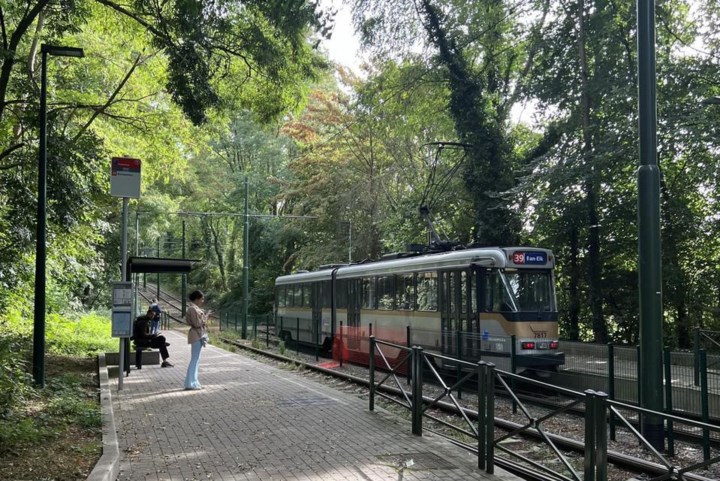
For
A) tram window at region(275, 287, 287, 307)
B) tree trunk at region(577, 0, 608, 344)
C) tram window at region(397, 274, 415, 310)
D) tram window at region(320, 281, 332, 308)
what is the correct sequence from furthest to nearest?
tram window at region(275, 287, 287, 307) → tram window at region(320, 281, 332, 308) → tree trunk at region(577, 0, 608, 344) → tram window at region(397, 274, 415, 310)

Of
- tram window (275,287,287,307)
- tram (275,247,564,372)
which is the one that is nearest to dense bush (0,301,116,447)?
tram (275,247,564,372)

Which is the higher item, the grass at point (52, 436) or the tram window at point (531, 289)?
the tram window at point (531, 289)

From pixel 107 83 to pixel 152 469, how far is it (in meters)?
17.2

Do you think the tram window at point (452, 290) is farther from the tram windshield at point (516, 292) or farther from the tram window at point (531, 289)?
the tram window at point (531, 289)

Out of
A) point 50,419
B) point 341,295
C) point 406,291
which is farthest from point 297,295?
point 50,419

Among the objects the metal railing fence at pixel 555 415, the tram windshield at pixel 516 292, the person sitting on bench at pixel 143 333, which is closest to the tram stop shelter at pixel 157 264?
the person sitting on bench at pixel 143 333

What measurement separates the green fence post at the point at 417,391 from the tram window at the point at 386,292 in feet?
29.2

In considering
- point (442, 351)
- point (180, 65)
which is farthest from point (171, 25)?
point (442, 351)

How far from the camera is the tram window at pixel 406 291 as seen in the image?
16.1 meters

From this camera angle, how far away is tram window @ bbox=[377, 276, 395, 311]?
17.3 meters

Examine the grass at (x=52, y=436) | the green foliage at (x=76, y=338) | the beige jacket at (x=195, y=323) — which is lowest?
the grass at (x=52, y=436)

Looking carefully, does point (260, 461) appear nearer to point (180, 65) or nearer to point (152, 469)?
point (152, 469)

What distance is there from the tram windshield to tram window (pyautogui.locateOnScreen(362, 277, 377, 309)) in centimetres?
521

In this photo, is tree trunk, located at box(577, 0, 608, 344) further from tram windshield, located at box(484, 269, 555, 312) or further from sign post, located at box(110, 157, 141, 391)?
sign post, located at box(110, 157, 141, 391)
